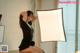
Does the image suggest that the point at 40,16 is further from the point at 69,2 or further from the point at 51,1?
the point at 51,1

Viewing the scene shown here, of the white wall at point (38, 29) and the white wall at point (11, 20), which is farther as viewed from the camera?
the white wall at point (11, 20)

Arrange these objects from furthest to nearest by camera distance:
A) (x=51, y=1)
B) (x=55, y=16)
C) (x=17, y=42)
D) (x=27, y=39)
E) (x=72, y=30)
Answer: (x=17, y=42)
(x=51, y=1)
(x=72, y=30)
(x=27, y=39)
(x=55, y=16)

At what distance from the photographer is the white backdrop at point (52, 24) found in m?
2.00

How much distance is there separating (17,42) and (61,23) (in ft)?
7.48

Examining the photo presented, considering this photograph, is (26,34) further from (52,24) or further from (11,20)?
(11,20)

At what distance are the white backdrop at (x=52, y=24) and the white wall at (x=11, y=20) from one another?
83.5 inches

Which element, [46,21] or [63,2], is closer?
[46,21]

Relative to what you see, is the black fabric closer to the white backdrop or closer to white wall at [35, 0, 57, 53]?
the white backdrop

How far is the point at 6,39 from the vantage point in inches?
164

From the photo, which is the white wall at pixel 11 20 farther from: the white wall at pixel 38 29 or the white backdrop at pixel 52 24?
the white backdrop at pixel 52 24

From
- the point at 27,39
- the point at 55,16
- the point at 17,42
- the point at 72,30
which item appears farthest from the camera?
the point at 17,42

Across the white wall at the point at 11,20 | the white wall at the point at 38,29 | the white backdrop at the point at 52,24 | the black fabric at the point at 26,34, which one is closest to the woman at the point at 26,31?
the black fabric at the point at 26,34

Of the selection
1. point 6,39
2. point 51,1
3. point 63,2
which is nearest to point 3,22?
point 6,39

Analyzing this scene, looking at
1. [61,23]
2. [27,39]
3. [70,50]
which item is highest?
[61,23]
